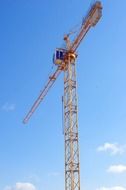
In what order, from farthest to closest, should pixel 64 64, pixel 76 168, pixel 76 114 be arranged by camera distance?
pixel 64 64 < pixel 76 114 < pixel 76 168

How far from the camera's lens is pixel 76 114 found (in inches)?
2023

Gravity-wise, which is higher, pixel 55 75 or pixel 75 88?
pixel 55 75

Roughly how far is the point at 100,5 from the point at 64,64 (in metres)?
9.90

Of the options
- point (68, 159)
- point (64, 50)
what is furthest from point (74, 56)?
point (68, 159)

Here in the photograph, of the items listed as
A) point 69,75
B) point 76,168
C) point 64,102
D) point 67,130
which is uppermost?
point 69,75

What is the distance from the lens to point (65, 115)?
51531 millimetres

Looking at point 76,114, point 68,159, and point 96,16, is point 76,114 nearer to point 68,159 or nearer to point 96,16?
point 68,159

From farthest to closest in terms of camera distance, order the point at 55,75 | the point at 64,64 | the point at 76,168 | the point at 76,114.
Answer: the point at 55,75
the point at 64,64
the point at 76,114
the point at 76,168

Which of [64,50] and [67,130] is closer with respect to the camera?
[67,130]

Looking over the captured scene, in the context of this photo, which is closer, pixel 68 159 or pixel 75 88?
pixel 68 159

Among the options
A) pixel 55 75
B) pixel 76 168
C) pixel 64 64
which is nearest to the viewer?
pixel 76 168

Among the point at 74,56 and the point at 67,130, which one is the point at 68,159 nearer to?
the point at 67,130

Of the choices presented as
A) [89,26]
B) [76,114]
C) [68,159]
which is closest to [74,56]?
[89,26]

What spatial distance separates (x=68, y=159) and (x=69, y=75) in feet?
38.0
